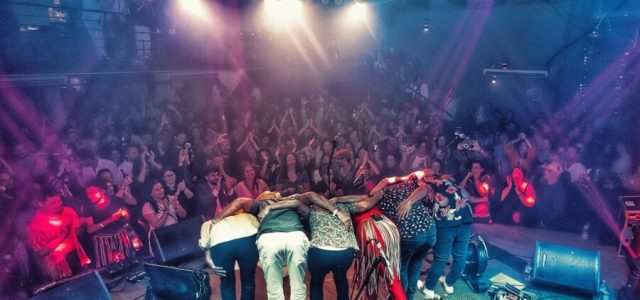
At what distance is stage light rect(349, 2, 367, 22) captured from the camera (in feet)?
41.7

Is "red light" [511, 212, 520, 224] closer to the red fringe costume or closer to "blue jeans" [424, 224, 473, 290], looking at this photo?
"blue jeans" [424, 224, 473, 290]

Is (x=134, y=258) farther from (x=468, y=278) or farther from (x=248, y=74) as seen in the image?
(x=248, y=74)

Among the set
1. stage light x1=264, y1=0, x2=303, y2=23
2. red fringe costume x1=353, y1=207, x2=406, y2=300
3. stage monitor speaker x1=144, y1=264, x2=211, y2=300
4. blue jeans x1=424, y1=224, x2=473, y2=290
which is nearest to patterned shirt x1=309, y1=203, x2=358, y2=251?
red fringe costume x1=353, y1=207, x2=406, y2=300

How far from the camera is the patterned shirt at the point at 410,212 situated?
3.20 meters

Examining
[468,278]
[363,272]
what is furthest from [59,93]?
[468,278]

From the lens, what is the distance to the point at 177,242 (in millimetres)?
4156

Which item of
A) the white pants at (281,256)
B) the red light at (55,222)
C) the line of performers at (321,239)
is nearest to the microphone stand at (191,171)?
the red light at (55,222)

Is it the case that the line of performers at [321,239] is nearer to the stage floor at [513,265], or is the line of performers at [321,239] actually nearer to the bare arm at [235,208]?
the bare arm at [235,208]

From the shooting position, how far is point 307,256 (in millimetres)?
2887

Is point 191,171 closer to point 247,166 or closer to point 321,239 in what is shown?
point 247,166

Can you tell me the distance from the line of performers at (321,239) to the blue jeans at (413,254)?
0.01 meters

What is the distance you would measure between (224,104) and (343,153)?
14.4ft

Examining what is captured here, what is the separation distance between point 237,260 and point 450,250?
6.68 feet

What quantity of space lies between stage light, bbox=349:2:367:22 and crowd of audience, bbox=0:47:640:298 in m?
6.01
